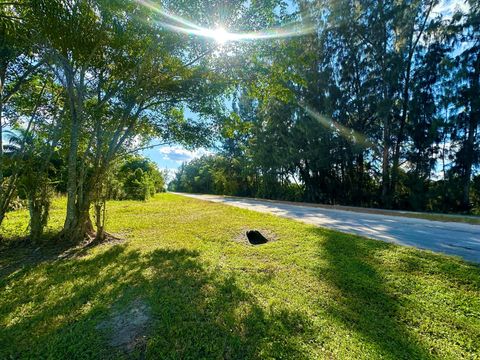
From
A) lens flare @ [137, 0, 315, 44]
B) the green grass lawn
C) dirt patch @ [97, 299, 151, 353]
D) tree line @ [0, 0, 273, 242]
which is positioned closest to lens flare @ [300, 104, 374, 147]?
lens flare @ [137, 0, 315, 44]

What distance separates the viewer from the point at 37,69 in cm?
427

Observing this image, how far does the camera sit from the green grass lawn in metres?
1.85

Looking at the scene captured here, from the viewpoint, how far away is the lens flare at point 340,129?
13.9 metres

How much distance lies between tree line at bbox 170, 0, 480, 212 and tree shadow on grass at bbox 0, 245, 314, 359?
8022 mm

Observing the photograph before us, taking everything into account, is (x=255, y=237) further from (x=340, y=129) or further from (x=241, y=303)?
(x=340, y=129)

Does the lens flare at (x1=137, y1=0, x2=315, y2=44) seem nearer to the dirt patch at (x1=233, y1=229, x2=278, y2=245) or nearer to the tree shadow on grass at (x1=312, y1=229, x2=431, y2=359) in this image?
the dirt patch at (x1=233, y1=229, x2=278, y2=245)

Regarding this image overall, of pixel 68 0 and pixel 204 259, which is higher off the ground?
pixel 68 0

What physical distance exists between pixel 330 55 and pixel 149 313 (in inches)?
734

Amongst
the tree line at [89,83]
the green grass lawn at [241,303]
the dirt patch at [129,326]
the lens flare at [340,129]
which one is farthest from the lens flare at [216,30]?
the lens flare at [340,129]

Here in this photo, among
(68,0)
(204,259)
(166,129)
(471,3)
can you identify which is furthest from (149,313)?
(471,3)

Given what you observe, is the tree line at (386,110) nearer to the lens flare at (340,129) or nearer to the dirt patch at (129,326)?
the lens flare at (340,129)

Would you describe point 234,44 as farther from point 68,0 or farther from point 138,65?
point 68,0

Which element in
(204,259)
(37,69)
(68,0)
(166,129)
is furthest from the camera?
(166,129)

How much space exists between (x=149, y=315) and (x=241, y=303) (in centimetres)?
96
